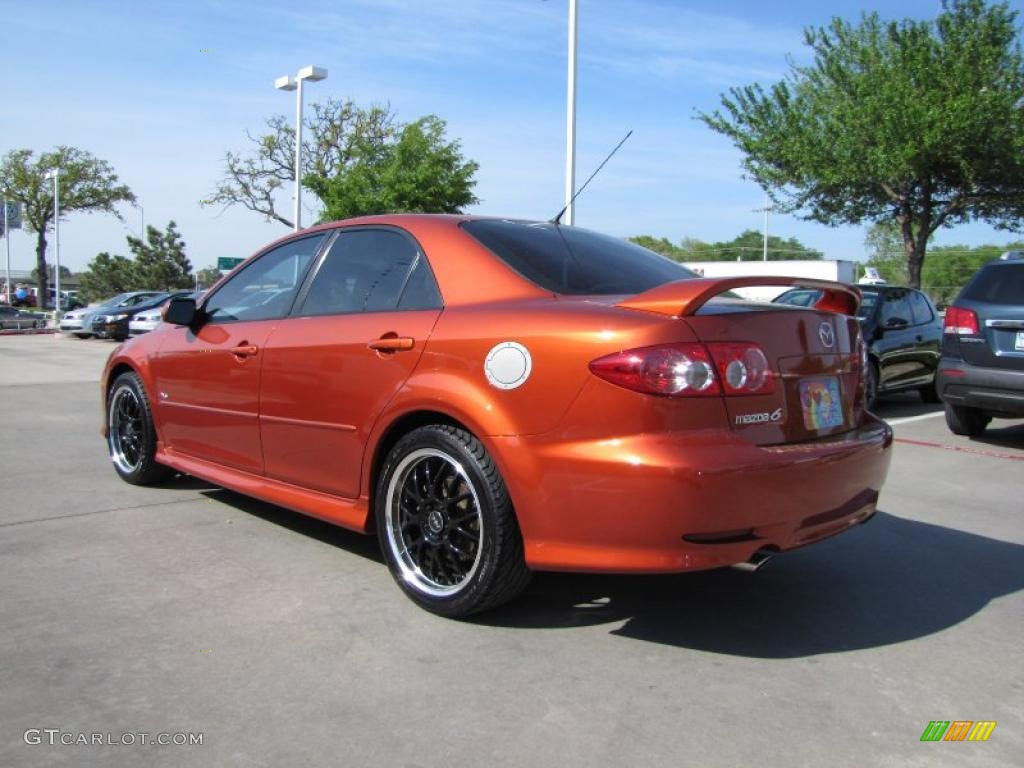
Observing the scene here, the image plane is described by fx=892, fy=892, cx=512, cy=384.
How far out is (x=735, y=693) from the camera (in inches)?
114

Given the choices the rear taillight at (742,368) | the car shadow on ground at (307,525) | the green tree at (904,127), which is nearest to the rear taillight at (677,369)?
the rear taillight at (742,368)

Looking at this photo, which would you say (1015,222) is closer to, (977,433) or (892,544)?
(977,433)

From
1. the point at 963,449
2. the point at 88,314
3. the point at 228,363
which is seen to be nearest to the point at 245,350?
the point at 228,363

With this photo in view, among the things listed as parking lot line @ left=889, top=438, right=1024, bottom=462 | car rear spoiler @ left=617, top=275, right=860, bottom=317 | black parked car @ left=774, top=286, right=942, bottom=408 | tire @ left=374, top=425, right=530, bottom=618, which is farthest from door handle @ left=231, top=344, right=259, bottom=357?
black parked car @ left=774, top=286, right=942, bottom=408

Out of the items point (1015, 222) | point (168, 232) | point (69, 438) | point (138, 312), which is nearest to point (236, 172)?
point (168, 232)

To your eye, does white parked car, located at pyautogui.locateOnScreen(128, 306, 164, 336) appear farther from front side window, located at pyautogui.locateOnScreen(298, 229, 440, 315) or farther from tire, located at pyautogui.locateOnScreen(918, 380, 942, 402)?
front side window, located at pyautogui.locateOnScreen(298, 229, 440, 315)

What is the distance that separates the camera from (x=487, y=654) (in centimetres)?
317

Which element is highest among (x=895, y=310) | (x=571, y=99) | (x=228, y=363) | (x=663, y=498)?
(x=571, y=99)

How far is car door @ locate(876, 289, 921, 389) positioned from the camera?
9930mm

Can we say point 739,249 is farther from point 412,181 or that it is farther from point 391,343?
point 391,343

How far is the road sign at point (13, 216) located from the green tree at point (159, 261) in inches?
227

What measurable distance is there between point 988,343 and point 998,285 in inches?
21.0

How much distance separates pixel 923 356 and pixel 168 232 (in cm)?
4717

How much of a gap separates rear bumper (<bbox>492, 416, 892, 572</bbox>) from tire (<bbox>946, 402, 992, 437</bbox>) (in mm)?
6061
